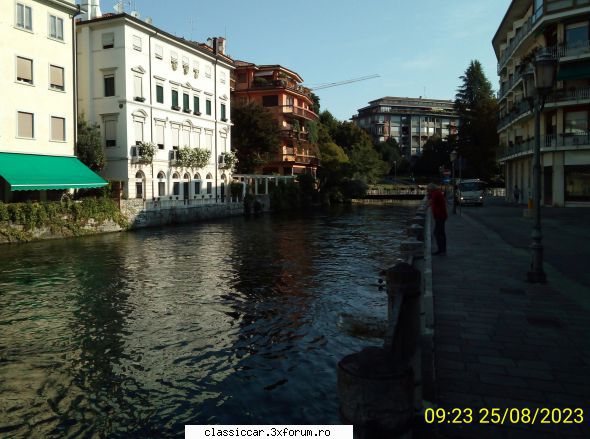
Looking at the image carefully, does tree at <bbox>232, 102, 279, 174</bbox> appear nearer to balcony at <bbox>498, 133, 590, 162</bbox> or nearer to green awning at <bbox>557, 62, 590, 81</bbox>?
balcony at <bbox>498, 133, 590, 162</bbox>

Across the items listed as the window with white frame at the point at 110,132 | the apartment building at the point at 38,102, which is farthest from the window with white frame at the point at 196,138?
the apartment building at the point at 38,102

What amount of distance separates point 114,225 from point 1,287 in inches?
654

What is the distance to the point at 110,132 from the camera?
35.0 meters

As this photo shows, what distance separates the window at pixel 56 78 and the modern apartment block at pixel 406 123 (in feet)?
331

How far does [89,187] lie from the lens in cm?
2841

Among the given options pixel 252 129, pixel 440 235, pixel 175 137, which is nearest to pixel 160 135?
pixel 175 137

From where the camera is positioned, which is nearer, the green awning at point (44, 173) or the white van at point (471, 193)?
the green awning at point (44, 173)

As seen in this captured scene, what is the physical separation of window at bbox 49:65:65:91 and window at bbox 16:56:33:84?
1.39 metres

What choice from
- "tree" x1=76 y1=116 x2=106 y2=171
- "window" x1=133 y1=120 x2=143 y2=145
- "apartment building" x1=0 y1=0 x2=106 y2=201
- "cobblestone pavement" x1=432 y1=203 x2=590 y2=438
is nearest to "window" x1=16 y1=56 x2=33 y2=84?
"apartment building" x1=0 y1=0 x2=106 y2=201

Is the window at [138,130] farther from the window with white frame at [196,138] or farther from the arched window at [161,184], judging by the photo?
the window with white frame at [196,138]

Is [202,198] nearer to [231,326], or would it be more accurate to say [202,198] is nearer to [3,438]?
[231,326]

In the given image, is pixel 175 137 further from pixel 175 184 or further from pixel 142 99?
pixel 142 99

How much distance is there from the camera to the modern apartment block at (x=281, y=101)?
205 ft

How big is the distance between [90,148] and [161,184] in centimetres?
716
